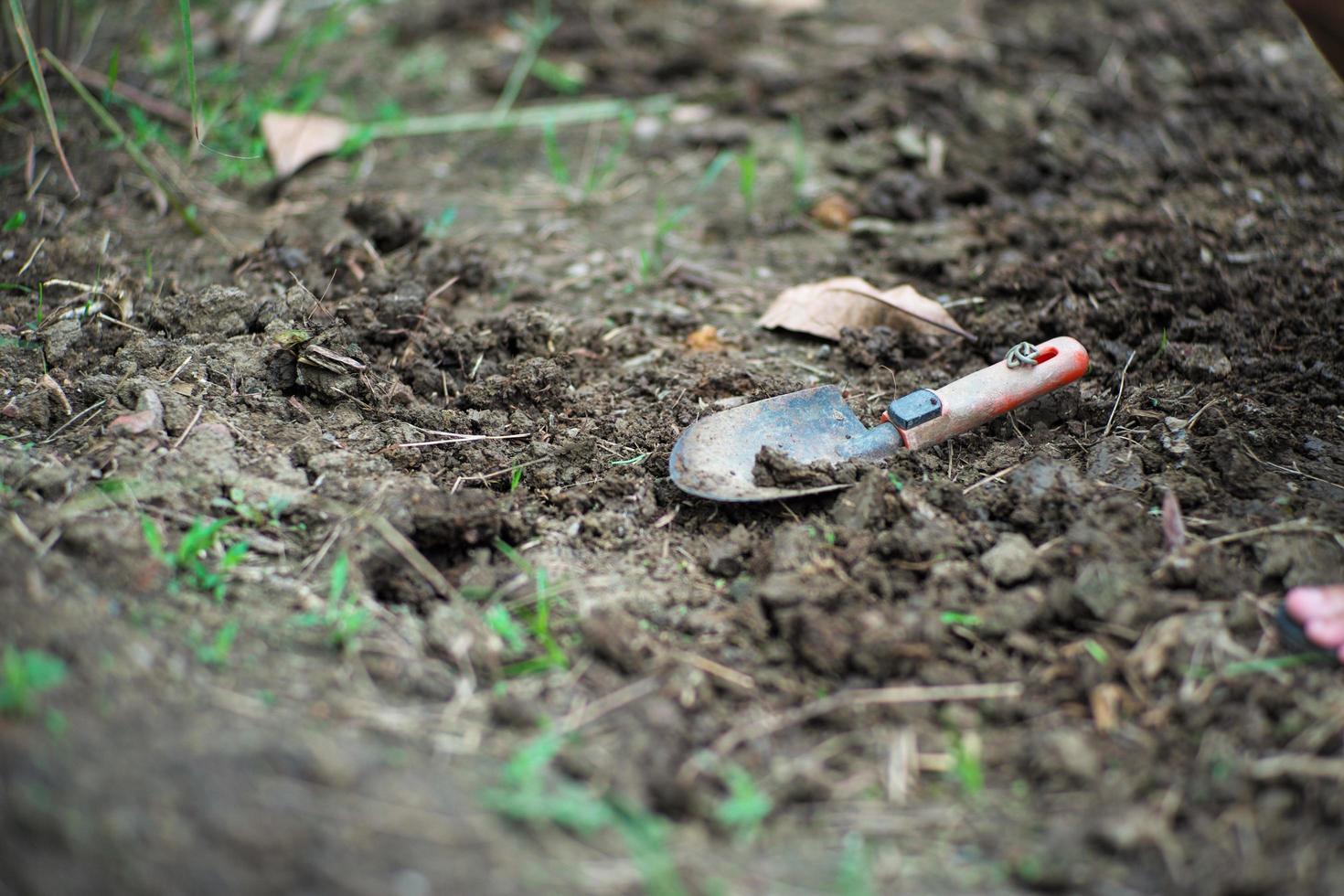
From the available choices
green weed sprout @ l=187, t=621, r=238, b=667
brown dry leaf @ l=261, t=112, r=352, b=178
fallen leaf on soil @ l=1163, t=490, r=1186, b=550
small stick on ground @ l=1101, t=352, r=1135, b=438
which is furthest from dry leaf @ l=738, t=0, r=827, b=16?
green weed sprout @ l=187, t=621, r=238, b=667

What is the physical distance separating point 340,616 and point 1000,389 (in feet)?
4.51

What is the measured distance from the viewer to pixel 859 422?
85.3 inches

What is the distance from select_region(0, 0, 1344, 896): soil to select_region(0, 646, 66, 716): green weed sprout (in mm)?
20

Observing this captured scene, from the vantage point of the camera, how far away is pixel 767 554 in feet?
6.15

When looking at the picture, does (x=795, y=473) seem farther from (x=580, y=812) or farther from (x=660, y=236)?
(x=660, y=236)

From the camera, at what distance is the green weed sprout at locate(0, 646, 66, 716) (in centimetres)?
130

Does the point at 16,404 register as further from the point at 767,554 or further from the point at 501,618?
the point at 767,554

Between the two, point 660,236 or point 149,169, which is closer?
point 149,169

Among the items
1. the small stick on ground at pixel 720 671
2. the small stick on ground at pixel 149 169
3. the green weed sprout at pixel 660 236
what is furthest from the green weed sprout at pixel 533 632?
the small stick on ground at pixel 149 169

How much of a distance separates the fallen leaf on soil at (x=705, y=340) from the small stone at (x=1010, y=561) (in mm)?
925

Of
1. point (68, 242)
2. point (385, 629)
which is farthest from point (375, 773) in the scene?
point (68, 242)

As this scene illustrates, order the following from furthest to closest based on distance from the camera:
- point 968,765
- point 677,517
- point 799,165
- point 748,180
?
point 799,165 → point 748,180 → point 677,517 → point 968,765

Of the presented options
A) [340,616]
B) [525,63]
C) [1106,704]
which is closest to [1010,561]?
[1106,704]

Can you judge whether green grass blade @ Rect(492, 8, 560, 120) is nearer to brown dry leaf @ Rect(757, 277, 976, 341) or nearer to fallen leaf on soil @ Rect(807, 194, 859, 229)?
fallen leaf on soil @ Rect(807, 194, 859, 229)
